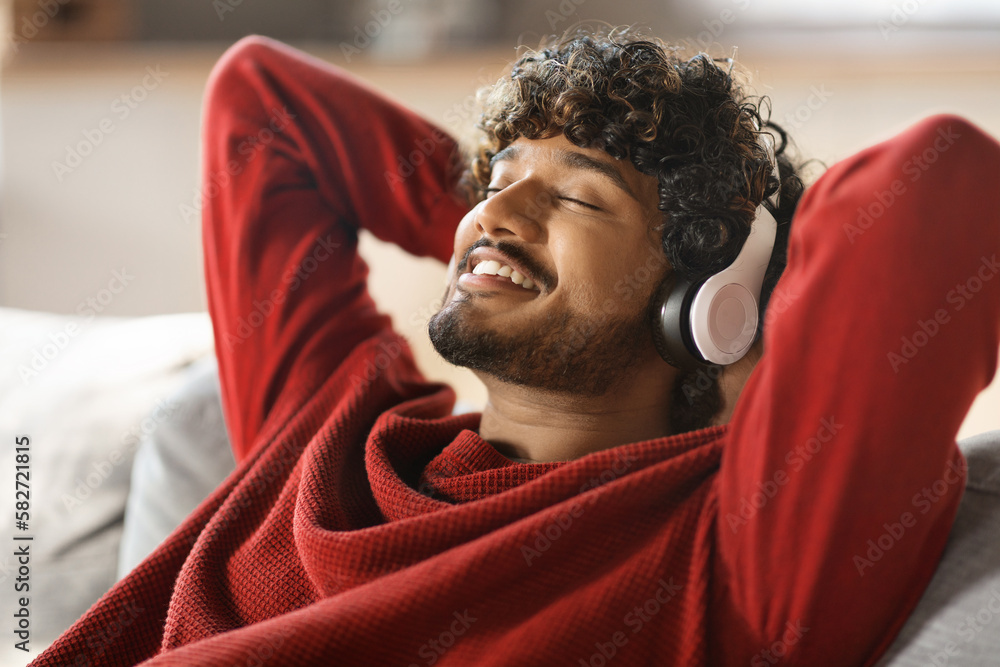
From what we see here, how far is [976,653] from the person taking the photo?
2.27ft

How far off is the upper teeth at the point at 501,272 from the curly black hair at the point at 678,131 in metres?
0.18

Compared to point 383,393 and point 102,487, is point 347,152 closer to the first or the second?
point 383,393

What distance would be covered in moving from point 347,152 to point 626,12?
1425 millimetres

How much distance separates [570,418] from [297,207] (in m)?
0.57

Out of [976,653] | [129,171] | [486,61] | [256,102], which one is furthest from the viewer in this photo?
[129,171]

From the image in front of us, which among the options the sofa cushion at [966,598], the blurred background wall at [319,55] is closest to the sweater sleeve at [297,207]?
the sofa cushion at [966,598]

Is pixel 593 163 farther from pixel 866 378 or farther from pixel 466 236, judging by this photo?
pixel 866 378

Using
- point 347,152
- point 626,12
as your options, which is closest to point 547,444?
point 347,152

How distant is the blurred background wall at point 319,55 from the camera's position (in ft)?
6.89

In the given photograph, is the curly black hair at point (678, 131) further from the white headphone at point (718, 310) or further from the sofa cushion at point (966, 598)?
the sofa cushion at point (966, 598)

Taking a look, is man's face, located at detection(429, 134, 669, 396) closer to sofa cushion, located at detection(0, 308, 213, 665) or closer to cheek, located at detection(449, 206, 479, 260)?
cheek, located at detection(449, 206, 479, 260)

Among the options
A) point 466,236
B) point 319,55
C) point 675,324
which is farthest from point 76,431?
point 319,55

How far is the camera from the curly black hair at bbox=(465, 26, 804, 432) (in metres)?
1.00

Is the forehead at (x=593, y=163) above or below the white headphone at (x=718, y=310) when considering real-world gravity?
above
